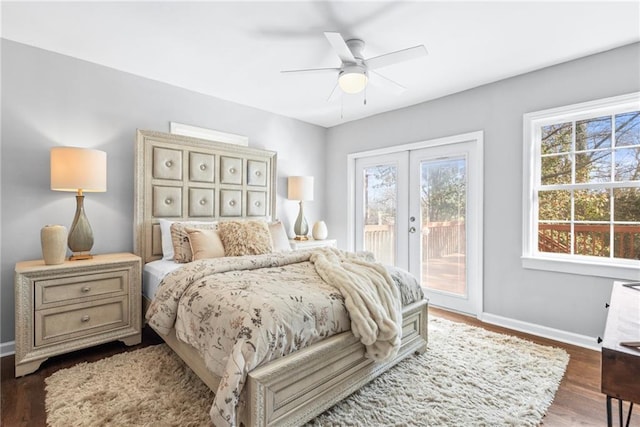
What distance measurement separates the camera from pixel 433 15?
6.89 ft

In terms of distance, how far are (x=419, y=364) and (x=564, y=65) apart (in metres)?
2.94

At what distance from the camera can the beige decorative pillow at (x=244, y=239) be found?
2.79 meters

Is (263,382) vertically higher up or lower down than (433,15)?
lower down

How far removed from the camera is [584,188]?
274cm

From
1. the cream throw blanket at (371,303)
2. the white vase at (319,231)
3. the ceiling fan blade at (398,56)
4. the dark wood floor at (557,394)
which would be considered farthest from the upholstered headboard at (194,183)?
the ceiling fan blade at (398,56)

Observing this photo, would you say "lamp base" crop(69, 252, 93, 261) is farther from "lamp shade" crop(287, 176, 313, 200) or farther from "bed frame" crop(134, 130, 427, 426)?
"lamp shade" crop(287, 176, 313, 200)

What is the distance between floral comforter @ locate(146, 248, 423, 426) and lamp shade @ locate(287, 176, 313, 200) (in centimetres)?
192

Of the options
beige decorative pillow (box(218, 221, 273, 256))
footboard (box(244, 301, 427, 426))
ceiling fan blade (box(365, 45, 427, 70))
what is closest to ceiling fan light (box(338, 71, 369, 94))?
ceiling fan blade (box(365, 45, 427, 70))

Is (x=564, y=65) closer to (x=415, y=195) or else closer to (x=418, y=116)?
(x=418, y=116)

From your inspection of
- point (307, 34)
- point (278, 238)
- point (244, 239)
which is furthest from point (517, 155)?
point (244, 239)

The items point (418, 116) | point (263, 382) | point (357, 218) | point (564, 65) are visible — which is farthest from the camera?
point (357, 218)

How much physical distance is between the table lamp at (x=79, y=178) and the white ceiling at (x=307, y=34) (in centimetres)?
93

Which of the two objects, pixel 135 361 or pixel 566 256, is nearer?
pixel 135 361

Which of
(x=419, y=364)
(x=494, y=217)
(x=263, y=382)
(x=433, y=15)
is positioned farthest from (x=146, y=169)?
(x=494, y=217)
